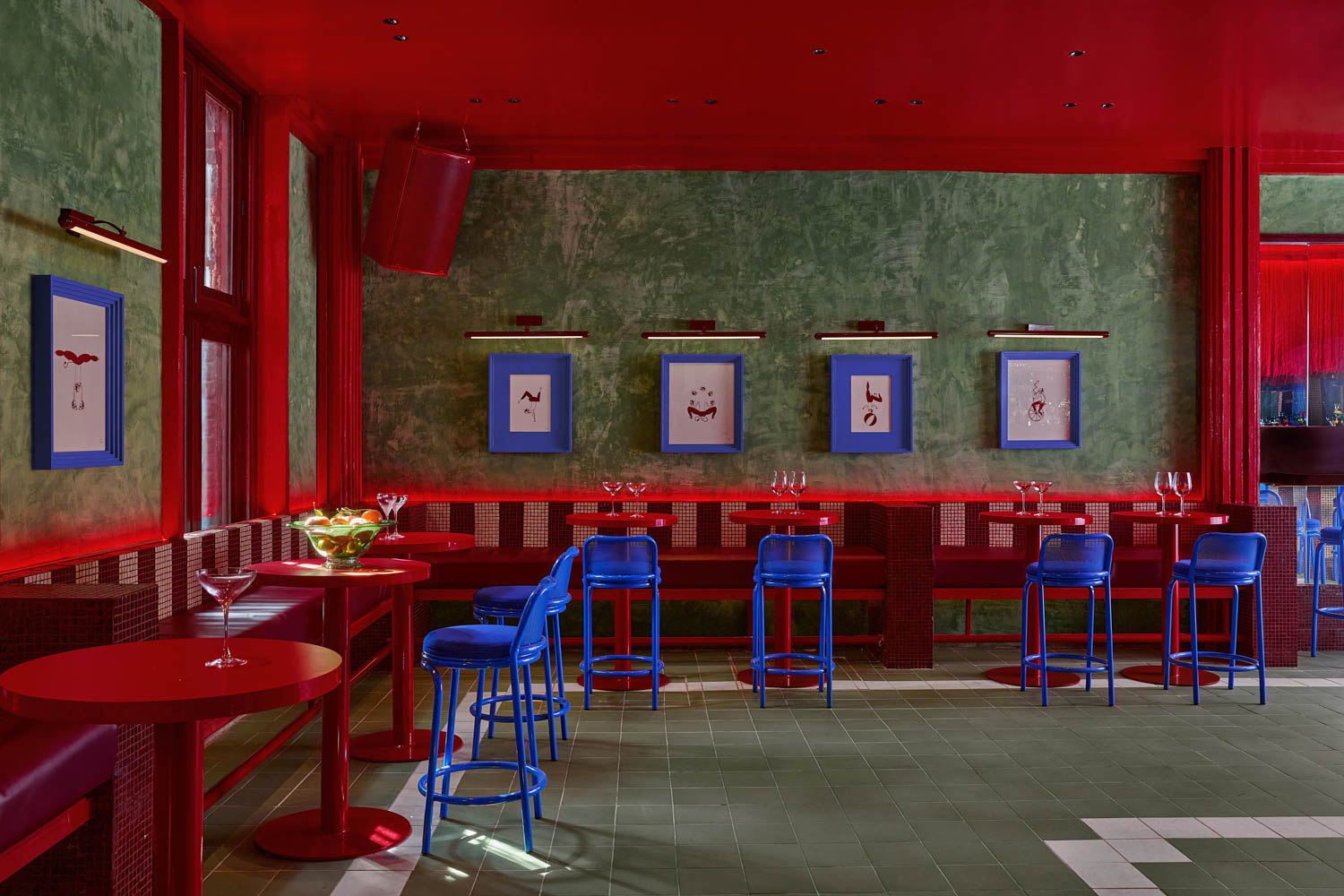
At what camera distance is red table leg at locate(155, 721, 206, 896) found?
2268mm

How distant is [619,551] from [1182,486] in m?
4.25

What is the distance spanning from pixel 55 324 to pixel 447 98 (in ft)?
9.48

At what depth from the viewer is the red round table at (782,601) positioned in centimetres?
570

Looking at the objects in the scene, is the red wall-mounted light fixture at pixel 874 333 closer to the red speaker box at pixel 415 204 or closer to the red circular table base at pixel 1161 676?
the red circular table base at pixel 1161 676

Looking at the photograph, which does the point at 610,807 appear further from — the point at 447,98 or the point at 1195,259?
the point at 1195,259

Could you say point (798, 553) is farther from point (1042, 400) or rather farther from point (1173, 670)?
point (1042, 400)

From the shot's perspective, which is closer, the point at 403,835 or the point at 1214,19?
the point at 403,835

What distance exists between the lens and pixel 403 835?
344 centimetres

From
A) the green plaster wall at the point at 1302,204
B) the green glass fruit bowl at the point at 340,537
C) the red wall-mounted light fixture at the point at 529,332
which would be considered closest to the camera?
the green glass fruit bowl at the point at 340,537

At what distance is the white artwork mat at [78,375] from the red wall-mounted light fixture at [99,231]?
0.84 feet

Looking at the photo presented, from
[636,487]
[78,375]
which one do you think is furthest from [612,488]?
[78,375]

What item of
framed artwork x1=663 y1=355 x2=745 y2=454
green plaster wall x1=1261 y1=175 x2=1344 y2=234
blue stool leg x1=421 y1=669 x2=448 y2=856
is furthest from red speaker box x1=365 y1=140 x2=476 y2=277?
green plaster wall x1=1261 y1=175 x2=1344 y2=234

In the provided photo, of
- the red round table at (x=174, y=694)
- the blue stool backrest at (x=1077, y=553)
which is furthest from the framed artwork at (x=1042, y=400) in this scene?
the red round table at (x=174, y=694)

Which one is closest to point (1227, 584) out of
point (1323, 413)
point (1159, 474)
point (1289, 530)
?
point (1289, 530)
